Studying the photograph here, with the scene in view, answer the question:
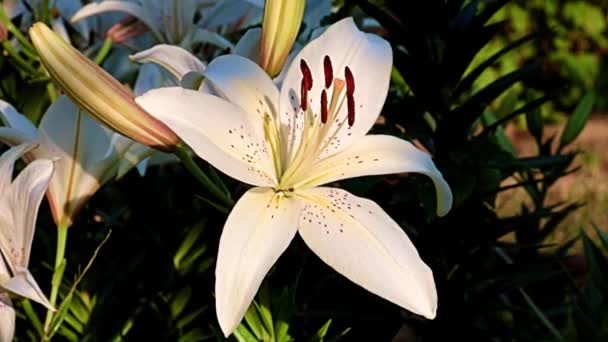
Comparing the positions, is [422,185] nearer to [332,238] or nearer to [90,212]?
[332,238]

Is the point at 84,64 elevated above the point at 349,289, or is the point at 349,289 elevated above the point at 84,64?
the point at 84,64

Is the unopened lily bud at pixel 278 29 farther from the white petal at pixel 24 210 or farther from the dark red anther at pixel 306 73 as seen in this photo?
the white petal at pixel 24 210

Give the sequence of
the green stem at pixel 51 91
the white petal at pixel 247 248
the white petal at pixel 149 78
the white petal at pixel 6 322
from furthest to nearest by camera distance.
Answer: the green stem at pixel 51 91
the white petal at pixel 149 78
the white petal at pixel 6 322
the white petal at pixel 247 248

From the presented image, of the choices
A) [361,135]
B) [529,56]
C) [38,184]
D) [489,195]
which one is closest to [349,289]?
[489,195]

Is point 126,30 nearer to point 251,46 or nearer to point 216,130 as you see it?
point 251,46

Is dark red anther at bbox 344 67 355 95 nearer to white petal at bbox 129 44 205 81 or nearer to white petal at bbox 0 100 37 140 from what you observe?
white petal at bbox 129 44 205 81

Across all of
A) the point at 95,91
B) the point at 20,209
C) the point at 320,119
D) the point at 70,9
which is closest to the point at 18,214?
the point at 20,209

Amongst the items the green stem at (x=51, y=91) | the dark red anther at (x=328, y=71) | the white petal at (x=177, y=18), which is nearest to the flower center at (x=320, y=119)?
the dark red anther at (x=328, y=71)

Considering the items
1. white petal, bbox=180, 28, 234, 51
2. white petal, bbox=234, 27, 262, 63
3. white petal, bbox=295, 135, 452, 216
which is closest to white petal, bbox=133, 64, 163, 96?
white petal, bbox=180, 28, 234, 51
